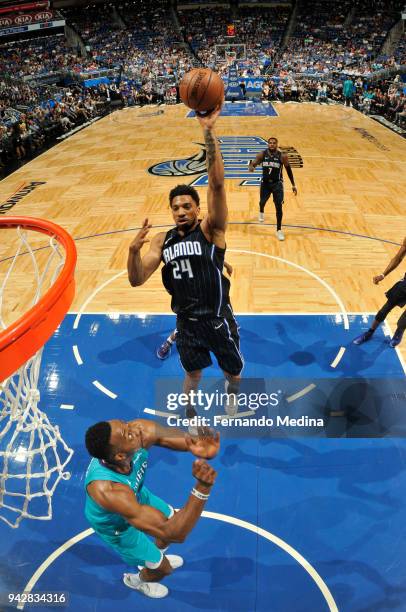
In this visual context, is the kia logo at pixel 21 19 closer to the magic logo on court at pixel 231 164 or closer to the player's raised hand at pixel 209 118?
the magic logo on court at pixel 231 164

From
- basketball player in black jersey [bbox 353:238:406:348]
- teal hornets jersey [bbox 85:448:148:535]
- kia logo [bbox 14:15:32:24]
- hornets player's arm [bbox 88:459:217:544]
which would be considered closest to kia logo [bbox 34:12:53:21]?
kia logo [bbox 14:15:32:24]

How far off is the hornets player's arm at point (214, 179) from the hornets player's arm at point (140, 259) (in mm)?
481

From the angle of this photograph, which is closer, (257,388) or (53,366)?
(257,388)

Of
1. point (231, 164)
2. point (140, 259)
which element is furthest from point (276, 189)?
point (231, 164)

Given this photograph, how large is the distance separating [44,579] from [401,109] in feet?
65.7

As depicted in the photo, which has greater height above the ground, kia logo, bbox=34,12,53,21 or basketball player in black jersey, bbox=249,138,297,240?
kia logo, bbox=34,12,53,21

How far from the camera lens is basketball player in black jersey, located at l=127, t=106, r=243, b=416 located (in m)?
3.11

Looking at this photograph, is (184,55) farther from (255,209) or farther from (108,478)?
(108,478)

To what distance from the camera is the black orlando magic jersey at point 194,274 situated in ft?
11.4

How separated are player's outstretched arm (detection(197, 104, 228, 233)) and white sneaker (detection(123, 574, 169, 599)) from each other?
8.85 ft

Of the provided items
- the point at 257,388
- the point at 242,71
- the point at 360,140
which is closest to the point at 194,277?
the point at 257,388

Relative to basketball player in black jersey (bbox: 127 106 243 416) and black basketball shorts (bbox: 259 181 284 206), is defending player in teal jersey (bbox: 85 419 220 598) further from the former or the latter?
black basketball shorts (bbox: 259 181 284 206)

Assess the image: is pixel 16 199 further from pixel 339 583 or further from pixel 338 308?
pixel 339 583

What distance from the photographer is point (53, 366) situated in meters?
5.31
